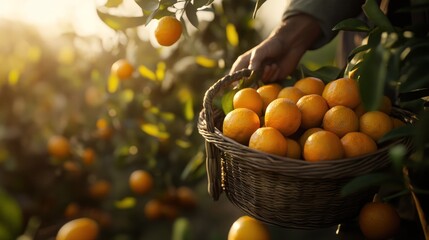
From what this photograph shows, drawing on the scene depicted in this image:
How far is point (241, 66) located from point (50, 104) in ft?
4.48

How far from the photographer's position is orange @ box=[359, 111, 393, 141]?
2.76 ft

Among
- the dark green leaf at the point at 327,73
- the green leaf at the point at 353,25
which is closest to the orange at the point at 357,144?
the green leaf at the point at 353,25

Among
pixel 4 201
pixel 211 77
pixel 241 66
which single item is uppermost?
pixel 4 201

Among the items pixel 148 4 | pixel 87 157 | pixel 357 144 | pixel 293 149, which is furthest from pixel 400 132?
pixel 87 157

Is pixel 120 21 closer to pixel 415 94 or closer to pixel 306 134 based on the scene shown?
pixel 306 134

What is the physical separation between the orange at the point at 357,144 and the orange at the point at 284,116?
0.10 m

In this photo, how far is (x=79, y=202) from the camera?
69.3 inches

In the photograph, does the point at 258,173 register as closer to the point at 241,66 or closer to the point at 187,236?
the point at 187,236

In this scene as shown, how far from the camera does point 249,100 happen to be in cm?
95

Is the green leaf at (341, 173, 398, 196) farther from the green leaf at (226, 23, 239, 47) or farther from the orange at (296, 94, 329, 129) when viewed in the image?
the green leaf at (226, 23, 239, 47)

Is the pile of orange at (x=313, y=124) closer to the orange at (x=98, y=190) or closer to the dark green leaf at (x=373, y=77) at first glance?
the dark green leaf at (x=373, y=77)

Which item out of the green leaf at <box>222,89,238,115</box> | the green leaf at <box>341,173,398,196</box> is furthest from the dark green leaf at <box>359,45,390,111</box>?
the green leaf at <box>222,89,238,115</box>

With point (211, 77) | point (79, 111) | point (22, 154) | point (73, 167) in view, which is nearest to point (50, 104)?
point (79, 111)

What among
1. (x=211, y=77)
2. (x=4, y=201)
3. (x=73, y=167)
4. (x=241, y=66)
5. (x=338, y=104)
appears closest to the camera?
(x=4, y=201)
